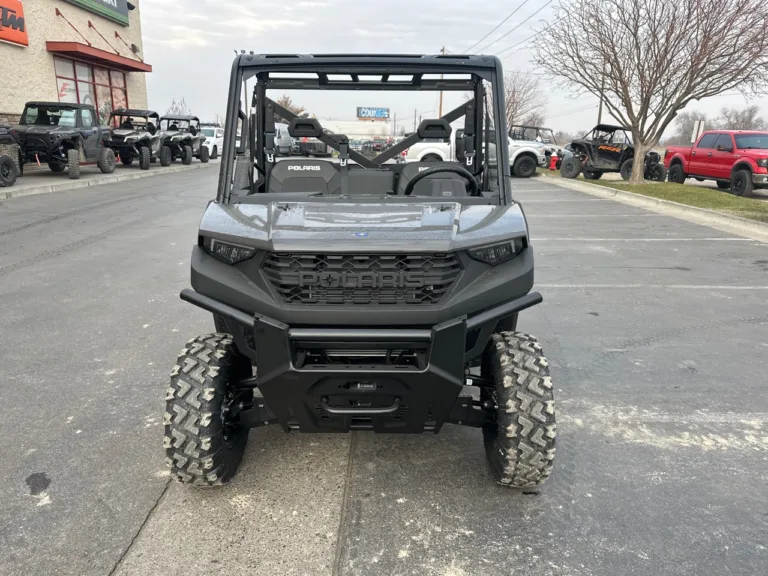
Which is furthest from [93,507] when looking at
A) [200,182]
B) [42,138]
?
[200,182]

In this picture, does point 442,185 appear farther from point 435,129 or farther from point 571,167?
point 571,167

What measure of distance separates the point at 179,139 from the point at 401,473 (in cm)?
2322

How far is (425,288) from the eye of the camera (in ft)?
7.89

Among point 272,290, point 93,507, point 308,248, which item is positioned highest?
point 308,248

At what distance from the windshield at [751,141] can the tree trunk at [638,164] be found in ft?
8.85

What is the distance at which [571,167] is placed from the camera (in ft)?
69.7

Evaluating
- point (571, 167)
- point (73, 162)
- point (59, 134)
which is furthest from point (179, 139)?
point (571, 167)

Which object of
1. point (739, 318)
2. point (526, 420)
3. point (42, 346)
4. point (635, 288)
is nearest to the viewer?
point (526, 420)

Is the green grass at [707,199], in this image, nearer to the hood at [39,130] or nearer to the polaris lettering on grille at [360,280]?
the polaris lettering on grille at [360,280]

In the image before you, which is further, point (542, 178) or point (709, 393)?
point (542, 178)

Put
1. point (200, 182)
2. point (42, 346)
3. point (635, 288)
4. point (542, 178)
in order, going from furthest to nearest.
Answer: point (542, 178)
point (200, 182)
point (635, 288)
point (42, 346)

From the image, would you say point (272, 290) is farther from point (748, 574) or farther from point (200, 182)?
point (200, 182)

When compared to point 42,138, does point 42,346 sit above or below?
below

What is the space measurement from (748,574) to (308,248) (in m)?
2.14
